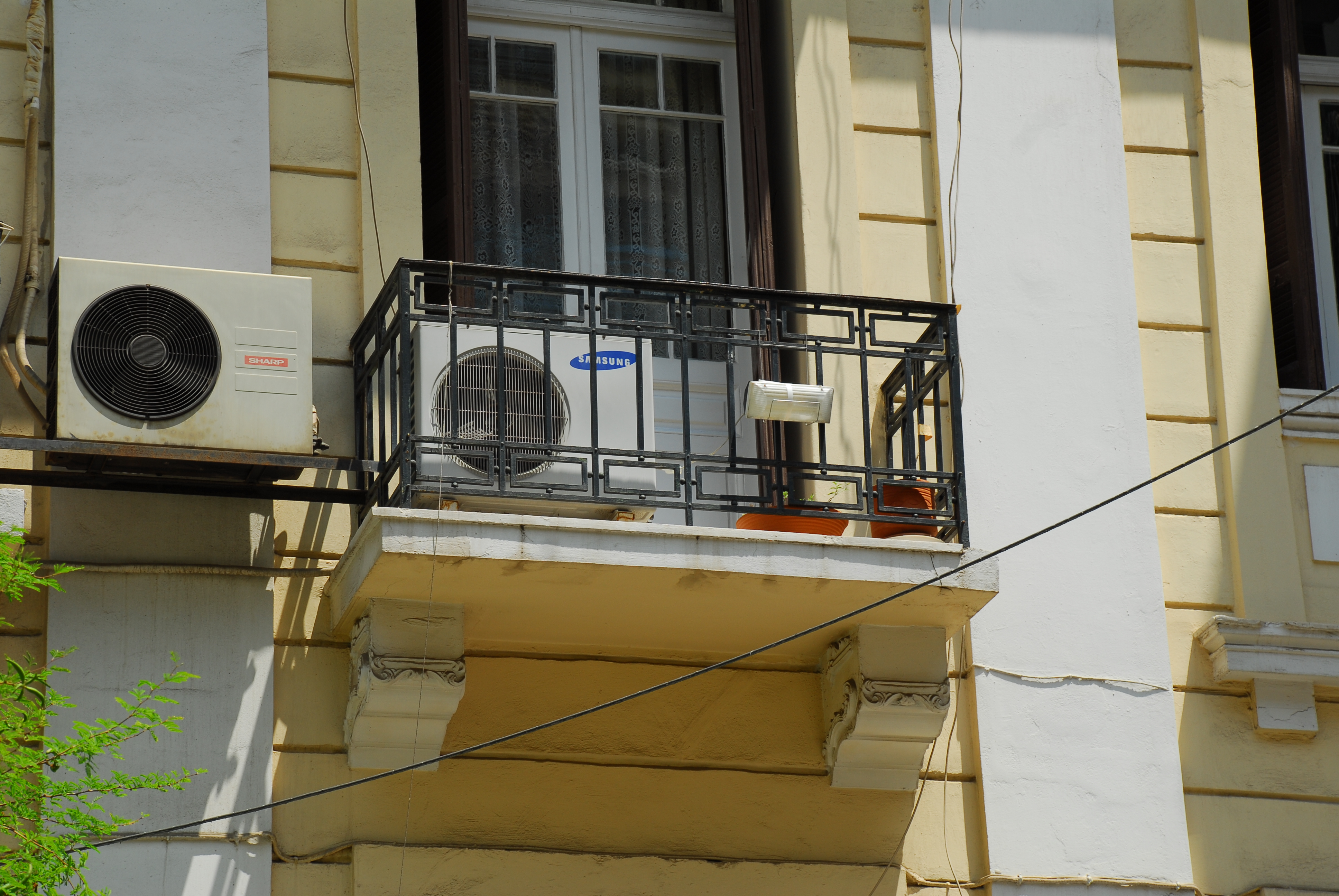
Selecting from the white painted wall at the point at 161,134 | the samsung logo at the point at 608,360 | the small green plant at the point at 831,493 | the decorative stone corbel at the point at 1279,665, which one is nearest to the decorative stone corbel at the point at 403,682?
the samsung logo at the point at 608,360

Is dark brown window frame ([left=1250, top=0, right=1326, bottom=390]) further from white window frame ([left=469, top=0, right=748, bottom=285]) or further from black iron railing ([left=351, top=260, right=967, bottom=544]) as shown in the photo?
white window frame ([left=469, top=0, right=748, bottom=285])

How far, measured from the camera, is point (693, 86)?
8.86 metres

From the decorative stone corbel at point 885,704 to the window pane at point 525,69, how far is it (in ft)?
9.67

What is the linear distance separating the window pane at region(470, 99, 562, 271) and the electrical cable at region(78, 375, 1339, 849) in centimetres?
209

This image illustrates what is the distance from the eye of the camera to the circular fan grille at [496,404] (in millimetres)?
7020

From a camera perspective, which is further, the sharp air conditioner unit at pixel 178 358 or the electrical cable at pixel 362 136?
the electrical cable at pixel 362 136

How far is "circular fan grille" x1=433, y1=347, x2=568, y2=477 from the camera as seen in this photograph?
7020 millimetres

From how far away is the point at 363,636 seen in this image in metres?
7.08

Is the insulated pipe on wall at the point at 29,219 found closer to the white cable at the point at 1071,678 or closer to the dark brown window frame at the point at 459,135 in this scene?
the dark brown window frame at the point at 459,135

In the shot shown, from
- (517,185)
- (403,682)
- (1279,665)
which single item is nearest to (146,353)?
(403,682)

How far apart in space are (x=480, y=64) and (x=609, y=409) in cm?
219

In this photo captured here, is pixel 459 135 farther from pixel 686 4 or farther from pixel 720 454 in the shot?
pixel 720 454

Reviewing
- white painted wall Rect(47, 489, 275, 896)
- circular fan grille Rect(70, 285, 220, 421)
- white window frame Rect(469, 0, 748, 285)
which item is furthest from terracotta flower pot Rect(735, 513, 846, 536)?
circular fan grille Rect(70, 285, 220, 421)

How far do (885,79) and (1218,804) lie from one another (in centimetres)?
354
